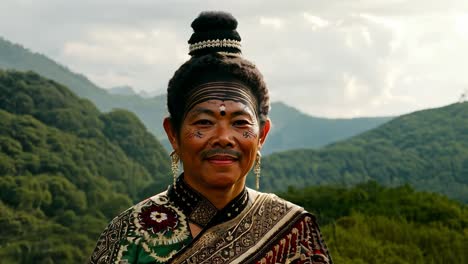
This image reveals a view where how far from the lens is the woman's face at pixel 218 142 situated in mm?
4273

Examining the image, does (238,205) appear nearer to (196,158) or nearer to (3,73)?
(196,158)

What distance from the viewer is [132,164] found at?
90.9 metres

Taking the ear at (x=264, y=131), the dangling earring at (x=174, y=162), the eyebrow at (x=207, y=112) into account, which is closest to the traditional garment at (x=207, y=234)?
the dangling earring at (x=174, y=162)

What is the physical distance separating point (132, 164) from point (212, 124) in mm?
87584

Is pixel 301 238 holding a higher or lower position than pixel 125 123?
lower

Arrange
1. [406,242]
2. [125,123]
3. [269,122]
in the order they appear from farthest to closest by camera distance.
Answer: [125,123]
[406,242]
[269,122]

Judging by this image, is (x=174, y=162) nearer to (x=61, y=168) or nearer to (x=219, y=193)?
(x=219, y=193)

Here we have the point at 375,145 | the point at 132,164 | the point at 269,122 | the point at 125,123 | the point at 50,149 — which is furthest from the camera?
the point at 375,145

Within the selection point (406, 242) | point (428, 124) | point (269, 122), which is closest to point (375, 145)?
point (428, 124)

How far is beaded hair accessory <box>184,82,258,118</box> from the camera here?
4.37 metres

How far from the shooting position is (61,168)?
7456 cm

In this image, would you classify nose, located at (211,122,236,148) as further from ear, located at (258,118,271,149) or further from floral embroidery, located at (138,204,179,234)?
floral embroidery, located at (138,204,179,234)

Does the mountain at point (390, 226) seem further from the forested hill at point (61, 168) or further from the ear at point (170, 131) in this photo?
the forested hill at point (61, 168)

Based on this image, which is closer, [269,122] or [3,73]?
[269,122]
